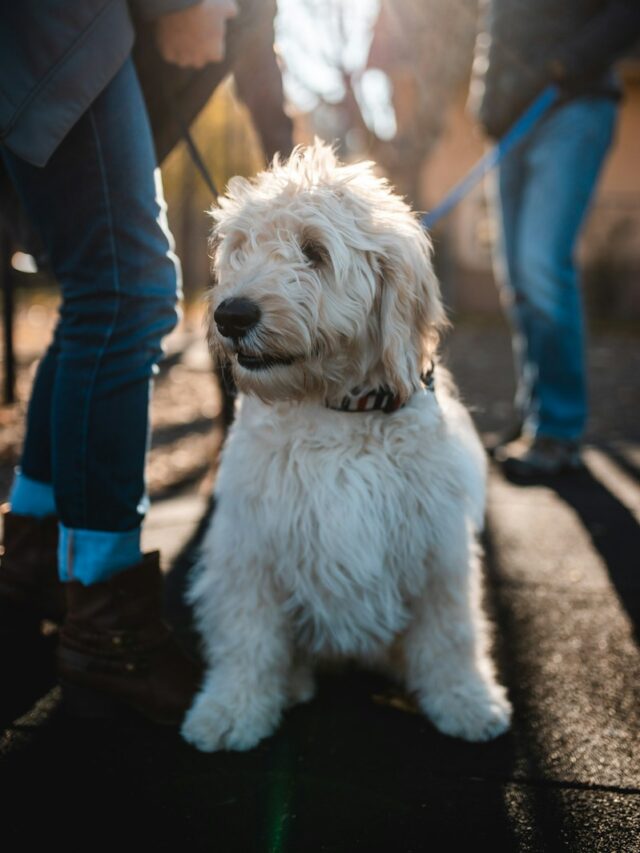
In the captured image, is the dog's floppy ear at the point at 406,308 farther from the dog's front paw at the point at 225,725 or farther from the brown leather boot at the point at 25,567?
the brown leather boot at the point at 25,567

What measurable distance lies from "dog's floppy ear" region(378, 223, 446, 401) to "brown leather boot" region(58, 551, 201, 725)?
81cm

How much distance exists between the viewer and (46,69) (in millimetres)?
1730

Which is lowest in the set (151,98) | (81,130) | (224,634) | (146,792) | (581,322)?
(146,792)

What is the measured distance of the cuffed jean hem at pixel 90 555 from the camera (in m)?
1.94

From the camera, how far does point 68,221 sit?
1872mm

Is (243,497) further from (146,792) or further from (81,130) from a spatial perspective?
(81,130)

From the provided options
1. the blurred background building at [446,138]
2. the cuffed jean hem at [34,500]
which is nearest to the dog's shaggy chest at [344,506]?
the cuffed jean hem at [34,500]

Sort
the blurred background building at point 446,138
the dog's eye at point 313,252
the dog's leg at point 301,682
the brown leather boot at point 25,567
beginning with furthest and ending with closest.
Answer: the blurred background building at point 446,138 → the brown leather boot at point 25,567 → the dog's leg at point 301,682 → the dog's eye at point 313,252

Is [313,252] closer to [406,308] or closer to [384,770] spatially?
[406,308]

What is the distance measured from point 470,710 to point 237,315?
1.10m

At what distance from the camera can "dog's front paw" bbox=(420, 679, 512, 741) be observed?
1.92 m

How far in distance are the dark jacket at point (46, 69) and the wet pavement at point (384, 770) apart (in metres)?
1.34

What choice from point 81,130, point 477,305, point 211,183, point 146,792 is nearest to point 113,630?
point 146,792

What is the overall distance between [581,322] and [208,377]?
4.32 metres
